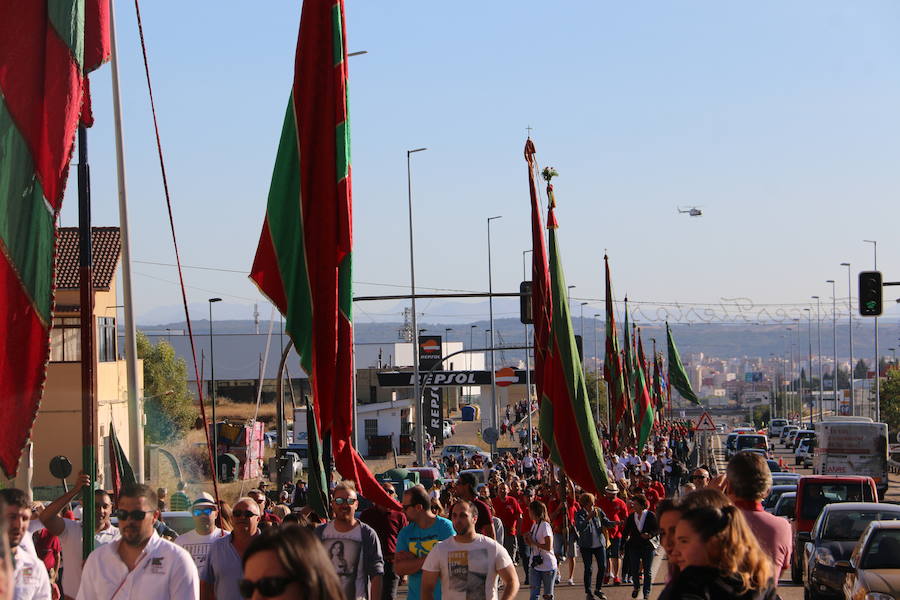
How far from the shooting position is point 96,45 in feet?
28.9

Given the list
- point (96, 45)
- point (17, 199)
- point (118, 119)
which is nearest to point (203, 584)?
point (17, 199)

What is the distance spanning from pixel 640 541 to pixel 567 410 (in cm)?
269

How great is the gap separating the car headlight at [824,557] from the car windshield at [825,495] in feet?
18.1

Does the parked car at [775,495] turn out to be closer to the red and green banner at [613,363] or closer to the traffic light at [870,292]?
→ the traffic light at [870,292]

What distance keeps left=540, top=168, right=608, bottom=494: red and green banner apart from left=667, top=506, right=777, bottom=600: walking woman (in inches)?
571

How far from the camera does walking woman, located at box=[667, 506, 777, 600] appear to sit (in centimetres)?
481

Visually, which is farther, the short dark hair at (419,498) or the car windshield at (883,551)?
the car windshield at (883,551)

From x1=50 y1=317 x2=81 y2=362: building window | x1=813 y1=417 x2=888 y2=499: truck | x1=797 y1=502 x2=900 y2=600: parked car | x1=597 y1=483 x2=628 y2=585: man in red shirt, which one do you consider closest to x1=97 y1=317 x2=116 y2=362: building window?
x1=50 y1=317 x2=81 y2=362: building window

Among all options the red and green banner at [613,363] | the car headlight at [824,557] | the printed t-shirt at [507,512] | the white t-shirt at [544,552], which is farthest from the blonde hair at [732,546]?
the red and green banner at [613,363]

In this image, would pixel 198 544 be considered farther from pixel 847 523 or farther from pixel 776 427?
pixel 776 427

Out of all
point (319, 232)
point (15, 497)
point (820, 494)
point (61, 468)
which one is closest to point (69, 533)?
point (61, 468)

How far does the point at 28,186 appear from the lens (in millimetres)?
7773

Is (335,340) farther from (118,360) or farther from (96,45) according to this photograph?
(118,360)

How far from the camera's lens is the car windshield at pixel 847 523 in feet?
57.9
